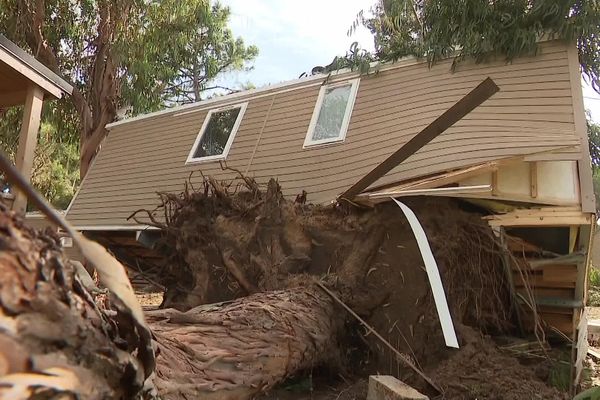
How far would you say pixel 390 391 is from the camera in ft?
12.4

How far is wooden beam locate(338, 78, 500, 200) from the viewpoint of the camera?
4.23 meters

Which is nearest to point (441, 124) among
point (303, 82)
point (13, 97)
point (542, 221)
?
point (542, 221)

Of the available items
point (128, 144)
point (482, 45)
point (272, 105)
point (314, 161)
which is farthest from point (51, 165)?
point (482, 45)

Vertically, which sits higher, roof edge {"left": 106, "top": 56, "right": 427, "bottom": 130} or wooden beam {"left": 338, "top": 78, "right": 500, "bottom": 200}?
roof edge {"left": 106, "top": 56, "right": 427, "bottom": 130}

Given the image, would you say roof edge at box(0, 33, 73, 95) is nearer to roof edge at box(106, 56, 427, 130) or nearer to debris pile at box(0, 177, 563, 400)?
debris pile at box(0, 177, 563, 400)

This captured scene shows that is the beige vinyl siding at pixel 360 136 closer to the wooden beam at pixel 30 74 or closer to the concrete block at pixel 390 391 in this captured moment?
the concrete block at pixel 390 391

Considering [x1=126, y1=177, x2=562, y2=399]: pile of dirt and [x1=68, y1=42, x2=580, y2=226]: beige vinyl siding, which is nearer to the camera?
[x1=126, y1=177, x2=562, y2=399]: pile of dirt

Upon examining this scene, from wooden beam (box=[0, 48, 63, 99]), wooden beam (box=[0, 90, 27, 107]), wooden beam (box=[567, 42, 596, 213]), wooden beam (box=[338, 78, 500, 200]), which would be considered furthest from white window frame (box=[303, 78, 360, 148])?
wooden beam (box=[0, 90, 27, 107])

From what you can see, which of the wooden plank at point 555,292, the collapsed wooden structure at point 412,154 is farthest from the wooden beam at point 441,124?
the wooden plank at point 555,292

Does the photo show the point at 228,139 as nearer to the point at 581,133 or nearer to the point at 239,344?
the point at 581,133

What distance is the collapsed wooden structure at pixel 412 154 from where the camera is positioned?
564 centimetres

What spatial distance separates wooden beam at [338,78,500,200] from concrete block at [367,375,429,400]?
2175 millimetres

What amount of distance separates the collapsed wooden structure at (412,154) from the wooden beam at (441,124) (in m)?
0.12

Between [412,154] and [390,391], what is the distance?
2669 mm
